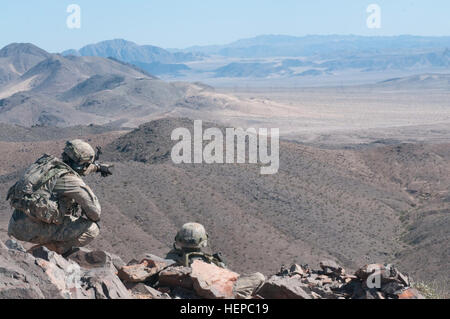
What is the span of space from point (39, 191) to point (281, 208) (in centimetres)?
2092

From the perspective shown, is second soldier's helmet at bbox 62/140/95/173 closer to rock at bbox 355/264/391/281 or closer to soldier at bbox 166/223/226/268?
soldier at bbox 166/223/226/268

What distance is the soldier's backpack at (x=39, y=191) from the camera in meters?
6.46

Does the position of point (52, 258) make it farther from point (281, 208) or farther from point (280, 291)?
point (281, 208)

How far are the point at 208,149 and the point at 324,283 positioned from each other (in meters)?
22.6

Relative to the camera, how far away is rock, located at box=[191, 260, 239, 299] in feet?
20.6

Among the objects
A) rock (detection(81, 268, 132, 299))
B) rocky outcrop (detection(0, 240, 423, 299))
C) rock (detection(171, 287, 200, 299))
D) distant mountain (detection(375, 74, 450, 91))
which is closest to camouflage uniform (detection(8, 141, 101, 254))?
rocky outcrop (detection(0, 240, 423, 299))

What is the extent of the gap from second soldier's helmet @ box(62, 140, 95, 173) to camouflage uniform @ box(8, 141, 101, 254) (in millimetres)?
70

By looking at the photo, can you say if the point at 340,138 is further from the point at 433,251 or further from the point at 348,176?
the point at 433,251

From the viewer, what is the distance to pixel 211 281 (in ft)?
21.4

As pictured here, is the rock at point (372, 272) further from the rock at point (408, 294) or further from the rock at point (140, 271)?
the rock at point (140, 271)

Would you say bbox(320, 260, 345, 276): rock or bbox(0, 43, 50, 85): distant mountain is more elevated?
bbox(0, 43, 50, 85): distant mountain
